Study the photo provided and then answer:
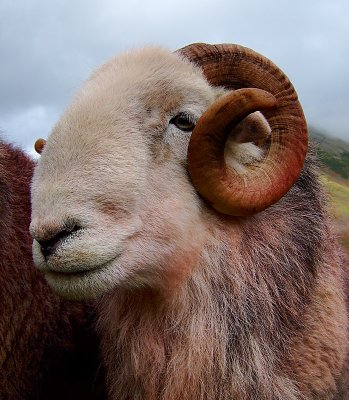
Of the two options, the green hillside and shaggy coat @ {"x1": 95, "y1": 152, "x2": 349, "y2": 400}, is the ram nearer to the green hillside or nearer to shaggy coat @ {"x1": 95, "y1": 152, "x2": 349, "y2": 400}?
shaggy coat @ {"x1": 95, "y1": 152, "x2": 349, "y2": 400}

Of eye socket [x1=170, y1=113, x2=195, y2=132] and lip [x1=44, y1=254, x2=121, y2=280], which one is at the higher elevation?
eye socket [x1=170, y1=113, x2=195, y2=132]

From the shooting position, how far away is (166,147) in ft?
14.5

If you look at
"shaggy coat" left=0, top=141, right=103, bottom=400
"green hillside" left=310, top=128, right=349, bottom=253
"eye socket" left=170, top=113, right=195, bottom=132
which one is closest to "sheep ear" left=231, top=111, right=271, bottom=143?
"eye socket" left=170, top=113, right=195, bottom=132

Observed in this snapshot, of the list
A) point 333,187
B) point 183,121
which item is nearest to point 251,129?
point 183,121

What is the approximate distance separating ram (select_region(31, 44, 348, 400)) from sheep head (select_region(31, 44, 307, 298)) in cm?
1

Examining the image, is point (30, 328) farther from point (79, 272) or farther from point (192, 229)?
point (192, 229)

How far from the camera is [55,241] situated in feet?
12.5

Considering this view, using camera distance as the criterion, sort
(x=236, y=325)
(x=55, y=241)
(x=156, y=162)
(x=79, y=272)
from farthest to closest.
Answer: (x=236, y=325)
(x=156, y=162)
(x=79, y=272)
(x=55, y=241)

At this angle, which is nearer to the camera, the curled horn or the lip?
the lip

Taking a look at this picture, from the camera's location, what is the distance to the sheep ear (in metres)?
4.68

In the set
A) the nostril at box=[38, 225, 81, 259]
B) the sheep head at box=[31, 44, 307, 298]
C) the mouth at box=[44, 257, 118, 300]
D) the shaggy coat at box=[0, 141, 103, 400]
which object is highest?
the sheep head at box=[31, 44, 307, 298]

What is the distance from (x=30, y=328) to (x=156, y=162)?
220cm

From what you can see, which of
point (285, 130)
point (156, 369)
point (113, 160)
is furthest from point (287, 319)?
point (113, 160)

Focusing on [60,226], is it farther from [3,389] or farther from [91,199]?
[3,389]
